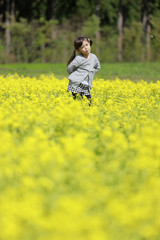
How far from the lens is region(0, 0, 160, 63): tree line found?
35406 millimetres

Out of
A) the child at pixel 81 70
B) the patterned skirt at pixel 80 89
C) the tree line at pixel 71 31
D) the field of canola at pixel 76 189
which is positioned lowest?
the field of canola at pixel 76 189

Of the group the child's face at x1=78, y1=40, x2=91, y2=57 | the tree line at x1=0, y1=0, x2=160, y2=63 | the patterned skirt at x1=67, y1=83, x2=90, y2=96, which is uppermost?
the tree line at x1=0, y1=0, x2=160, y2=63

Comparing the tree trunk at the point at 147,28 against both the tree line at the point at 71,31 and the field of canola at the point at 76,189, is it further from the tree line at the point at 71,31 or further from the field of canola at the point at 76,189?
the field of canola at the point at 76,189

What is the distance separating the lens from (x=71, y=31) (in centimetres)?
4141

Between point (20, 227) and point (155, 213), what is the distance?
0.97 m

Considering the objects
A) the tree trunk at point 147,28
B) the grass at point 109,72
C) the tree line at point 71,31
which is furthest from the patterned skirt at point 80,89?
the tree trunk at point 147,28

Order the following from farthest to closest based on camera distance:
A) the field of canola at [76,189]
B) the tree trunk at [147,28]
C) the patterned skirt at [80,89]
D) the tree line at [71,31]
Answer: the tree trunk at [147,28] → the tree line at [71,31] → the patterned skirt at [80,89] → the field of canola at [76,189]

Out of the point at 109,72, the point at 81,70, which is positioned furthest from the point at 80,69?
the point at 109,72

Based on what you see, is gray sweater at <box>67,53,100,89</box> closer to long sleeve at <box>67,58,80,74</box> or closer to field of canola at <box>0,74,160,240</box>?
long sleeve at <box>67,58,80,74</box>

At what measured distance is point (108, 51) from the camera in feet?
128

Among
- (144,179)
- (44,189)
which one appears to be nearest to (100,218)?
(44,189)

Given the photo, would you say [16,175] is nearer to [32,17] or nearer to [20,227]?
[20,227]

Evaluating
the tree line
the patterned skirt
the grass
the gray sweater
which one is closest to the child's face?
the gray sweater

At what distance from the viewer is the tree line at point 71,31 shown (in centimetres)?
3541
